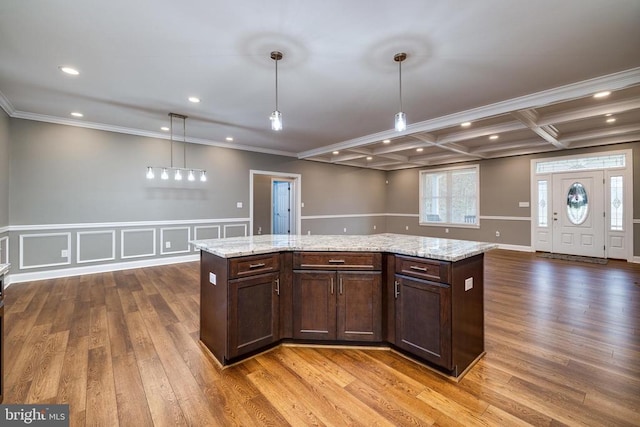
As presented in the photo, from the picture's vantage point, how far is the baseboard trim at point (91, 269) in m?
4.41

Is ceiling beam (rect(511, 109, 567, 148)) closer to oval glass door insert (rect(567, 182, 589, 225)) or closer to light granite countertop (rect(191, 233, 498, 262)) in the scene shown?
oval glass door insert (rect(567, 182, 589, 225))

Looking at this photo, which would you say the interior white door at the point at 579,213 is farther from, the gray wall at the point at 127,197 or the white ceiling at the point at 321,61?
the white ceiling at the point at 321,61

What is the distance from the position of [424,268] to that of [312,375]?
1135 mm

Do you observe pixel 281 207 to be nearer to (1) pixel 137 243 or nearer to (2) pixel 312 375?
(1) pixel 137 243

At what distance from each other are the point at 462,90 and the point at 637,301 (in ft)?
11.2

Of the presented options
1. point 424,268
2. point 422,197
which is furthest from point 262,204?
point 424,268

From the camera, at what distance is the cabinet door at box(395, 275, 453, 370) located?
6.71 feet

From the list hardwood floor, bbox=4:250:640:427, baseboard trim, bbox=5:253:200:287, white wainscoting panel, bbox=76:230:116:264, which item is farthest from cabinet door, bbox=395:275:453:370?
white wainscoting panel, bbox=76:230:116:264

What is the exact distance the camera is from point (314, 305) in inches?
97.5

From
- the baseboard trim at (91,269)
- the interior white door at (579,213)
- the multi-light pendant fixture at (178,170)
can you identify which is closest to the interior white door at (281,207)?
the multi-light pendant fixture at (178,170)

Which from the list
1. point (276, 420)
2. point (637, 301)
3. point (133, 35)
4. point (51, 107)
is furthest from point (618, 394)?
point (51, 107)

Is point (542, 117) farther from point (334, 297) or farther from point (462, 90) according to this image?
point (334, 297)

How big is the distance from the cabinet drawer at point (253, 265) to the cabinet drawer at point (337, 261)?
185 mm

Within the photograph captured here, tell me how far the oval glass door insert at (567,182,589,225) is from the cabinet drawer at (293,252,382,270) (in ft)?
22.3
